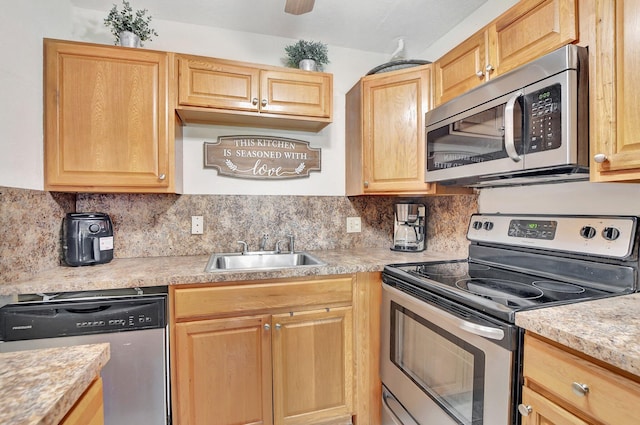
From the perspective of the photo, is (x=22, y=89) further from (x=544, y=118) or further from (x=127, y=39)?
(x=544, y=118)

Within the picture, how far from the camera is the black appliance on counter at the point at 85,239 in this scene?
62.0 inches

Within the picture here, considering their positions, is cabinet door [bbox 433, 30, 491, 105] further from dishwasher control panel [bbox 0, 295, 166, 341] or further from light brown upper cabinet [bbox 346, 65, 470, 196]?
dishwasher control panel [bbox 0, 295, 166, 341]

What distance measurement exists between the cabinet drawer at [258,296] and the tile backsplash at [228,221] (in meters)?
0.61

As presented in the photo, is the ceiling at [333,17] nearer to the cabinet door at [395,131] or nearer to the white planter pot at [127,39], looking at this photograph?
the white planter pot at [127,39]

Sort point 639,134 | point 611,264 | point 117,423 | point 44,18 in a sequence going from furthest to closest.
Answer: point 44,18 < point 117,423 < point 611,264 < point 639,134

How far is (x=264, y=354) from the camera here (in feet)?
4.91

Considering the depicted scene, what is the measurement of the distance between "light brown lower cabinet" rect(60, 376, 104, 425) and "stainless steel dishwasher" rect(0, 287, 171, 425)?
0.70 metres

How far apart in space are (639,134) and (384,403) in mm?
1586

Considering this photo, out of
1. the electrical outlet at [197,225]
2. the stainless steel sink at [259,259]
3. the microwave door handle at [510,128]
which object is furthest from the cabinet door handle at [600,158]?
the electrical outlet at [197,225]

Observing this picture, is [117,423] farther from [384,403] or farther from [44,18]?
[44,18]

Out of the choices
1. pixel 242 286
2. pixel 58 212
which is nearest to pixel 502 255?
pixel 242 286

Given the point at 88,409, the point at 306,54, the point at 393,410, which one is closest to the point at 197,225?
the point at 306,54

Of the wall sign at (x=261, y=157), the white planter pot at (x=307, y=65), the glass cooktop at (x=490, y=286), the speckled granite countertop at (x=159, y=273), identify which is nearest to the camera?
the glass cooktop at (x=490, y=286)

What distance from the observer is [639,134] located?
0.90 m
